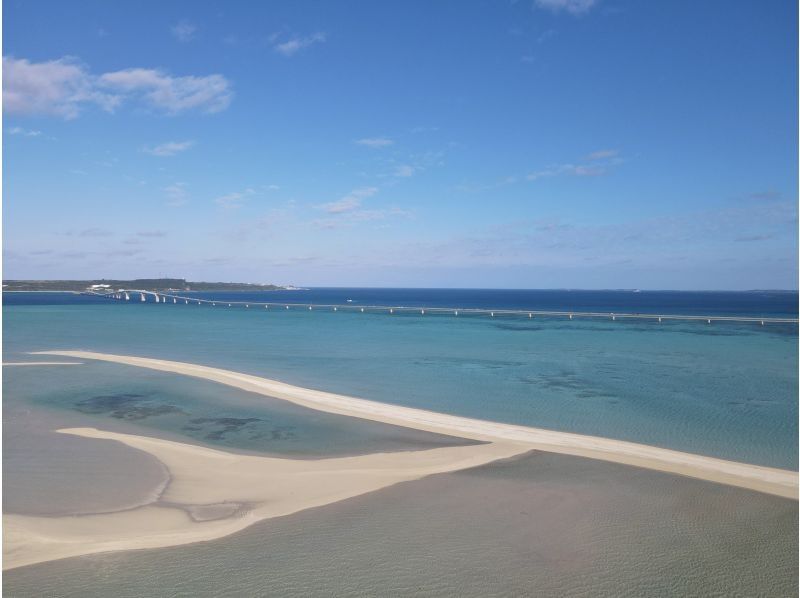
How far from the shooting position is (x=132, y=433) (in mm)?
14922

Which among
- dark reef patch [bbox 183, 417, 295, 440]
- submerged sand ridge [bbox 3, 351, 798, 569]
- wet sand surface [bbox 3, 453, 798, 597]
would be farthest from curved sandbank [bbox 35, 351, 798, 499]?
dark reef patch [bbox 183, 417, 295, 440]

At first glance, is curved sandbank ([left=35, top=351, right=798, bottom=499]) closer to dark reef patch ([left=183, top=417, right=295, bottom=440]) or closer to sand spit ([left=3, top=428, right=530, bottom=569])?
sand spit ([left=3, top=428, right=530, bottom=569])

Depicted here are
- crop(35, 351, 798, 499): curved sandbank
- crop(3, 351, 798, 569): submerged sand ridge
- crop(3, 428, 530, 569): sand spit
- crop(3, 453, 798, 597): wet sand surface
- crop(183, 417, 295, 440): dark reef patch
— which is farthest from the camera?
crop(183, 417, 295, 440): dark reef patch

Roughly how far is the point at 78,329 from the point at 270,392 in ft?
133

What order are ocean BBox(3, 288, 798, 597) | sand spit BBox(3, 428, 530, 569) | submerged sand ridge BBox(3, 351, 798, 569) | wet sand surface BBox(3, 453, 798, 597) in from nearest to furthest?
wet sand surface BBox(3, 453, 798, 597), ocean BBox(3, 288, 798, 597), sand spit BBox(3, 428, 530, 569), submerged sand ridge BBox(3, 351, 798, 569)

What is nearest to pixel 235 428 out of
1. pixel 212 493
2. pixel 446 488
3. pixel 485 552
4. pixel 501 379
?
pixel 212 493

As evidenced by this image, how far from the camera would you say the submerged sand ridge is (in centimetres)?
851

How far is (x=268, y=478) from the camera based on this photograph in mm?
11312

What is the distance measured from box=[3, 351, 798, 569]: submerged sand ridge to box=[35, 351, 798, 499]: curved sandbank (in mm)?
31

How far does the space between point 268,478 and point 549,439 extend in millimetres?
8170

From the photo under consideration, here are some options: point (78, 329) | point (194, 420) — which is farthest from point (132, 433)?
point (78, 329)

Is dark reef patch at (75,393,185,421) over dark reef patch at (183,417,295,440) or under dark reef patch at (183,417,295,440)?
over

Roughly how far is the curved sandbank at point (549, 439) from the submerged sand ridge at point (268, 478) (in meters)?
0.03

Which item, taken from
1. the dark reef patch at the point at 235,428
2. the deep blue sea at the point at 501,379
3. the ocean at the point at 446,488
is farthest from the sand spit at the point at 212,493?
the deep blue sea at the point at 501,379
